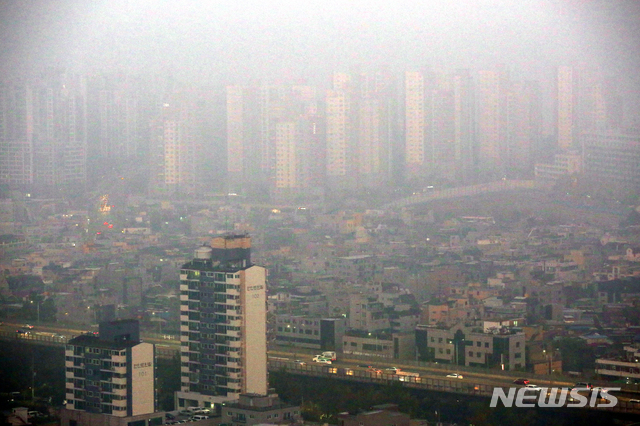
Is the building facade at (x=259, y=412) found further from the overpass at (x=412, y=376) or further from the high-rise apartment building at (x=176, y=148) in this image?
the high-rise apartment building at (x=176, y=148)

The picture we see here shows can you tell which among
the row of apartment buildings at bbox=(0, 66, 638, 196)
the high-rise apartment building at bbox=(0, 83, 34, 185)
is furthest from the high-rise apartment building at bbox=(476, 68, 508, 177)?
the high-rise apartment building at bbox=(0, 83, 34, 185)

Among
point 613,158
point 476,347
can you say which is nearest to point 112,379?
point 476,347

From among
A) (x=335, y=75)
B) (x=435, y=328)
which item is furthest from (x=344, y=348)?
(x=335, y=75)

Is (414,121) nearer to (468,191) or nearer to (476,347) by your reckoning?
(468,191)

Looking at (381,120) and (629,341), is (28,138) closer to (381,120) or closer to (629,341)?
(381,120)

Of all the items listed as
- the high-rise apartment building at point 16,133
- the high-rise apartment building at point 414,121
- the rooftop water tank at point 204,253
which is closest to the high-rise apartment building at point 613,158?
the high-rise apartment building at point 414,121

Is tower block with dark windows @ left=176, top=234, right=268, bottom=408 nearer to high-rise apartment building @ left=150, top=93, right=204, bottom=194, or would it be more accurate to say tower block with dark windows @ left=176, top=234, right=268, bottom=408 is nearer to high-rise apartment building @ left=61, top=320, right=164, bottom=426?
high-rise apartment building @ left=61, top=320, right=164, bottom=426
